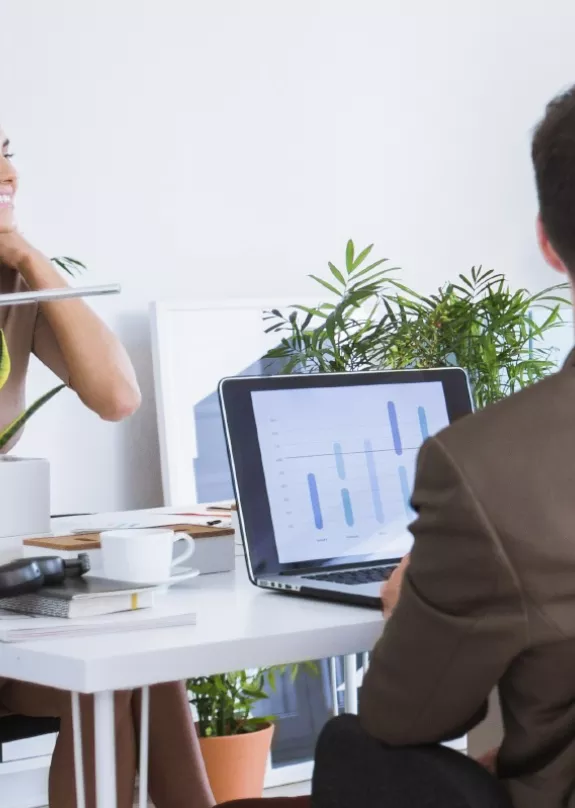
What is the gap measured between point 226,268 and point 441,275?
832 millimetres

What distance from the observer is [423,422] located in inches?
65.6

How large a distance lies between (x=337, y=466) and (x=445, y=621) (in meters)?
0.69

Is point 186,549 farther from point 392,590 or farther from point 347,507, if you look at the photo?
point 392,590

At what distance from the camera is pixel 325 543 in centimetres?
151

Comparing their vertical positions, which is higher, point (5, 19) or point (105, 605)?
point (5, 19)

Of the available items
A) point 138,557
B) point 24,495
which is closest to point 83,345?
point 24,495

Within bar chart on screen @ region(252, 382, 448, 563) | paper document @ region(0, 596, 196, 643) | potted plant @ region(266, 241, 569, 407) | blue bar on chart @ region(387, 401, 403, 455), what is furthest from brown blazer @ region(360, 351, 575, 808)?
potted plant @ region(266, 241, 569, 407)

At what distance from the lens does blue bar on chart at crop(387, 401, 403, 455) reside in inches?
63.5

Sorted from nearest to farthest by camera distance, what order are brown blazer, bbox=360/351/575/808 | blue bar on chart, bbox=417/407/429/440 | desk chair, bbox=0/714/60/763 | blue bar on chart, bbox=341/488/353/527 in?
brown blazer, bbox=360/351/575/808, blue bar on chart, bbox=341/488/353/527, blue bar on chart, bbox=417/407/429/440, desk chair, bbox=0/714/60/763

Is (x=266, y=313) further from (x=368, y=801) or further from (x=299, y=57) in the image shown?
(x=368, y=801)

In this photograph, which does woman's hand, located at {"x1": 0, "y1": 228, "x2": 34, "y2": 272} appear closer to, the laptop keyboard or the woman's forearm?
the woman's forearm

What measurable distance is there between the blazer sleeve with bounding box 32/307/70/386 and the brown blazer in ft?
4.95

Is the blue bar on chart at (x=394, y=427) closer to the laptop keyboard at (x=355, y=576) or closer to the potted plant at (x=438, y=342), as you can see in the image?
the laptop keyboard at (x=355, y=576)

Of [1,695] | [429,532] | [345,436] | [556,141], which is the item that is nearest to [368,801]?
[429,532]
